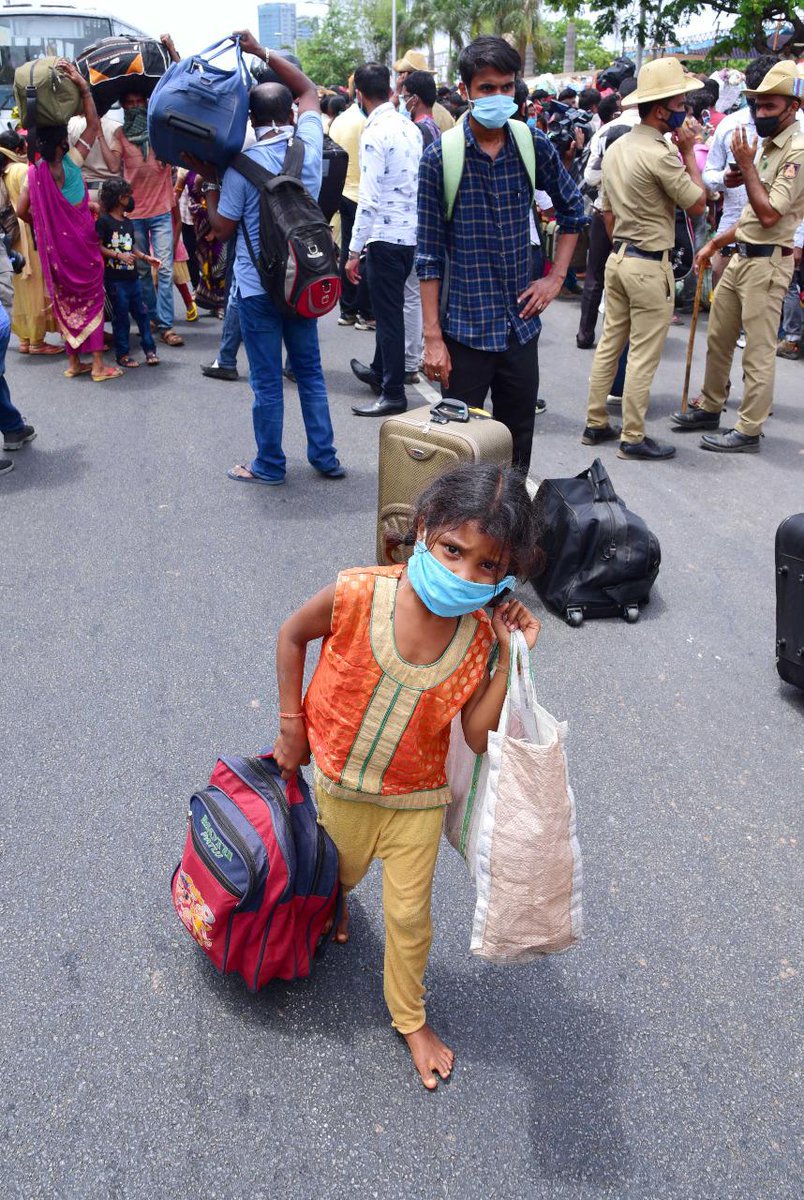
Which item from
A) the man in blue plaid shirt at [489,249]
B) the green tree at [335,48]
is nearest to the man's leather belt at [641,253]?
the man in blue plaid shirt at [489,249]

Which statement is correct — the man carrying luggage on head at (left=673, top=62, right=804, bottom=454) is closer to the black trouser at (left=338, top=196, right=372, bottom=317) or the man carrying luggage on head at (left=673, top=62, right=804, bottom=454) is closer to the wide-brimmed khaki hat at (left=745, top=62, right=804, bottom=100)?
the wide-brimmed khaki hat at (left=745, top=62, right=804, bottom=100)

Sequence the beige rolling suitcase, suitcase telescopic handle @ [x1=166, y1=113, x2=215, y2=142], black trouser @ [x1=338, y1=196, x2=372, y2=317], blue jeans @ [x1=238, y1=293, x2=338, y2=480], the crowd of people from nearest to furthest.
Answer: the beige rolling suitcase
the crowd of people
suitcase telescopic handle @ [x1=166, y1=113, x2=215, y2=142]
blue jeans @ [x1=238, y1=293, x2=338, y2=480]
black trouser @ [x1=338, y1=196, x2=372, y2=317]

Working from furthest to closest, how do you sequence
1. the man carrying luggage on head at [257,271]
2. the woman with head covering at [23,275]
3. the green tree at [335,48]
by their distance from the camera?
the green tree at [335,48] → the woman with head covering at [23,275] → the man carrying luggage on head at [257,271]

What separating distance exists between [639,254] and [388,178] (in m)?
1.70

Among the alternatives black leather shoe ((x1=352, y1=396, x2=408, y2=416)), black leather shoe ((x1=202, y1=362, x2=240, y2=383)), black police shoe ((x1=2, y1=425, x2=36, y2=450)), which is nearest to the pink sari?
black leather shoe ((x1=202, y1=362, x2=240, y2=383))

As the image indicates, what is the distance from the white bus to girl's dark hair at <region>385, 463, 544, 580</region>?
13461 mm

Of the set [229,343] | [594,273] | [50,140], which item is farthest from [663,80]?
[50,140]

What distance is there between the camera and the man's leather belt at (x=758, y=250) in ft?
18.8

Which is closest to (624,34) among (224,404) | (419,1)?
(419,1)

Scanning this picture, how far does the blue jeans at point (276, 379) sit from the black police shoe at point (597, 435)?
5.57 feet

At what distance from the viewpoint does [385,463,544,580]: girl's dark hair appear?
6.27ft

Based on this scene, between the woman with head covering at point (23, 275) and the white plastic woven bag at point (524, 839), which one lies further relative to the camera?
the woman with head covering at point (23, 275)

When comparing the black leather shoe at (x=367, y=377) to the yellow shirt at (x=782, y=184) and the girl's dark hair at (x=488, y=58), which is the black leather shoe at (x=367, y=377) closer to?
the yellow shirt at (x=782, y=184)

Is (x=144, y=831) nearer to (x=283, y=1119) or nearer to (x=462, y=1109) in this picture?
(x=283, y=1119)
